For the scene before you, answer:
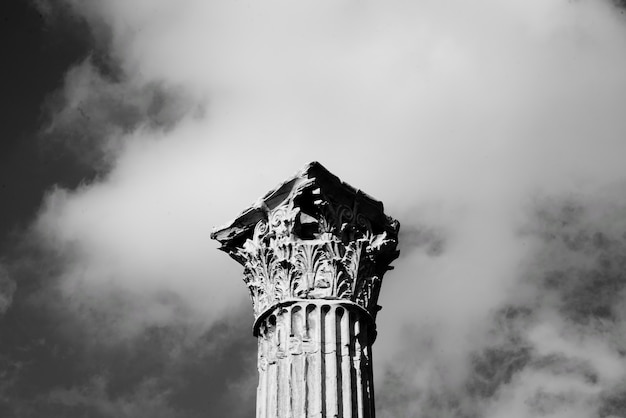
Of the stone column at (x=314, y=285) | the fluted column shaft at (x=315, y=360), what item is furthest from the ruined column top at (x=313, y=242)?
the fluted column shaft at (x=315, y=360)

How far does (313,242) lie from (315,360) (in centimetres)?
232

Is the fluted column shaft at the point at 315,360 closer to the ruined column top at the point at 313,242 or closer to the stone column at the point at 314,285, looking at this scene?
the stone column at the point at 314,285

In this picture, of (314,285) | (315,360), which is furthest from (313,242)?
(315,360)

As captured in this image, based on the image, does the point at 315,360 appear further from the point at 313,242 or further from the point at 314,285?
the point at 313,242

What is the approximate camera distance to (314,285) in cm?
1698

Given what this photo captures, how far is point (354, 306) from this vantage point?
55.4 ft

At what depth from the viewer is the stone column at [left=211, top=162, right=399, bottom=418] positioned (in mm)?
15742

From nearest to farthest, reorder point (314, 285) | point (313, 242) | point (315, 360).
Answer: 1. point (315, 360)
2. point (314, 285)
3. point (313, 242)

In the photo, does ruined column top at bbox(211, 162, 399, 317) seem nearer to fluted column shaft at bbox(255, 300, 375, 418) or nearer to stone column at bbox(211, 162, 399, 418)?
stone column at bbox(211, 162, 399, 418)

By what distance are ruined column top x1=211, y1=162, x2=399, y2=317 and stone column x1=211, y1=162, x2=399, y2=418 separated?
0.02 m

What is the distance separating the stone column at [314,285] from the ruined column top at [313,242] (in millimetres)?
17

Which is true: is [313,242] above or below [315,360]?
above

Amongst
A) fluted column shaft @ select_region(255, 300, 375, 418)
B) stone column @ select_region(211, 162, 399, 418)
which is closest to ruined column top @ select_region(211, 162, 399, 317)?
stone column @ select_region(211, 162, 399, 418)

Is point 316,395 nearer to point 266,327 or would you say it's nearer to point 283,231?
point 266,327
